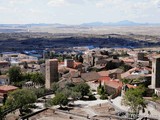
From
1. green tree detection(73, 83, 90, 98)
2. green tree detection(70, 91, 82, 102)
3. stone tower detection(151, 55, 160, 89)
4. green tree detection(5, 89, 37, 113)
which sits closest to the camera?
green tree detection(5, 89, 37, 113)

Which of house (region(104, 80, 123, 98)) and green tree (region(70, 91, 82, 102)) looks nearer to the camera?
green tree (region(70, 91, 82, 102))

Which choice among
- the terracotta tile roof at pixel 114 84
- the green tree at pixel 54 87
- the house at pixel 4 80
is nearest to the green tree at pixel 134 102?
the terracotta tile roof at pixel 114 84

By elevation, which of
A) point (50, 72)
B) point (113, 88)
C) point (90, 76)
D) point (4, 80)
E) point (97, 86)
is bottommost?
point (4, 80)

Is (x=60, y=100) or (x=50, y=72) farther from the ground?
(x=50, y=72)

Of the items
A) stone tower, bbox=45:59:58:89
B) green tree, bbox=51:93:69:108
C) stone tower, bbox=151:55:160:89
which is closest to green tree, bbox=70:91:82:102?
green tree, bbox=51:93:69:108

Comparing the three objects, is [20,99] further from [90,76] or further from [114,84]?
[90,76]

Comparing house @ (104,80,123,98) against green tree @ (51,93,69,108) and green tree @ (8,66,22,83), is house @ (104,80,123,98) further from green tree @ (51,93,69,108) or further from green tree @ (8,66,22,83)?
green tree @ (8,66,22,83)

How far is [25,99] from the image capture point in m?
34.8

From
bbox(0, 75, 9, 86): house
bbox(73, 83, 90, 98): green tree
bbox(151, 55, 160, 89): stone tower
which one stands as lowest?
bbox(0, 75, 9, 86): house

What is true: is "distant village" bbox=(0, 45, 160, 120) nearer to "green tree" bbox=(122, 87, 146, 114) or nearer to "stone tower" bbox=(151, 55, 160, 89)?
"stone tower" bbox=(151, 55, 160, 89)

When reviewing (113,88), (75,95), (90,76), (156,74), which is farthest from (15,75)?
(156,74)

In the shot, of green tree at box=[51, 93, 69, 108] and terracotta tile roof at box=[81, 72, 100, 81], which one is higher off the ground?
terracotta tile roof at box=[81, 72, 100, 81]

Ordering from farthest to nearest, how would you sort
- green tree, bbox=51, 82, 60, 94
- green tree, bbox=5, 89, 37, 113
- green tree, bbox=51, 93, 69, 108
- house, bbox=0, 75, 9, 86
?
house, bbox=0, 75, 9, 86
green tree, bbox=51, 82, 60, 94
green tree, bbox=51, 93, 69, 108
green tree, bbox=5, 89, 37, 113

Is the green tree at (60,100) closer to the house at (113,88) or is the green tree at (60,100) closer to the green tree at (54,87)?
the house at (113,88)
